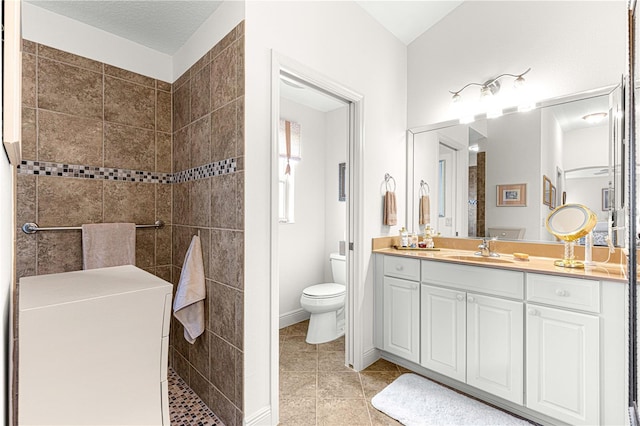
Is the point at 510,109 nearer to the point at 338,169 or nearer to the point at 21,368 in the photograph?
the point at 338,169

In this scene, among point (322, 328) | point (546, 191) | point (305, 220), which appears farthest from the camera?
point (305, 220)

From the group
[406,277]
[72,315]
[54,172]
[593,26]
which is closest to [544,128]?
[593,26]

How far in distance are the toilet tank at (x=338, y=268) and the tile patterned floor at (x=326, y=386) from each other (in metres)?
0.66

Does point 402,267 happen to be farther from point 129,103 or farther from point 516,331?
point 129,103

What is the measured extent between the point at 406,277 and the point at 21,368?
6.71 ft

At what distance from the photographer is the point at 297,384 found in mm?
2160

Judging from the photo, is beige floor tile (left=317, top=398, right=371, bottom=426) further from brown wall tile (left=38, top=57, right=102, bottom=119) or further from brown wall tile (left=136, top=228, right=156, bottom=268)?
brown wall tile (left=38, top=57, right=102, bottom=119)

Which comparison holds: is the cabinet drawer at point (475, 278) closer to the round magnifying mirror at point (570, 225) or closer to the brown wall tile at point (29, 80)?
the round magnifying mirror at point (570, 225)

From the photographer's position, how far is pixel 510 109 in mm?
2236

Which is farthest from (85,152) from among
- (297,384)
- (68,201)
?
(297,384)

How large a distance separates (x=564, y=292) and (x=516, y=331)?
34cm

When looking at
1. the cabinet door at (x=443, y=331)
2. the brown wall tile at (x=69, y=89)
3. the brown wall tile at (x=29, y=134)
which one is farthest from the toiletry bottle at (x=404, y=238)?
the brown wall tile at (x=29, y=134)

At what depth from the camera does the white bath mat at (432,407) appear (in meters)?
1.77

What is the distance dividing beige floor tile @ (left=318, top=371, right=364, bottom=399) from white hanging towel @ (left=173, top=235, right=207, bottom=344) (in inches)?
36.4
